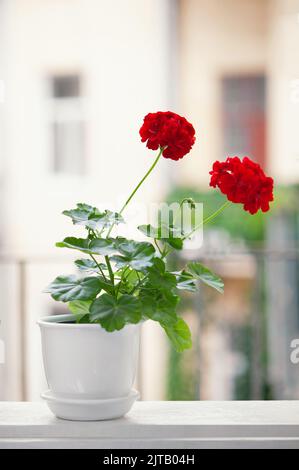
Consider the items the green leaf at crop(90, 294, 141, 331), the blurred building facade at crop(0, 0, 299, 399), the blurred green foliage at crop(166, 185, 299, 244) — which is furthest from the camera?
the blurred building facade at crop(0, 0, 299, 399)

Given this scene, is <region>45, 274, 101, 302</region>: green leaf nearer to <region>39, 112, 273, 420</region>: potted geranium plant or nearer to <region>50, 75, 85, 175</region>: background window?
<region>39, 112, 273, 420</region>: potted geranium plant

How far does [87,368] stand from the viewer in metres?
0.95

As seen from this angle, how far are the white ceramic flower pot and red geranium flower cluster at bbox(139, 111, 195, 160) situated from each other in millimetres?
258

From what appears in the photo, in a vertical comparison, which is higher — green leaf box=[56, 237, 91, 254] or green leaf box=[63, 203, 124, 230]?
green leaf box=[63, 203, 124, 230]

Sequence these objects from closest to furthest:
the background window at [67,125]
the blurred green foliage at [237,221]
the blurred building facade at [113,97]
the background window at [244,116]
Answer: the blurred green foliage at [237,221]
the blurred building facade at [113,97]
the background window at [67,125]
the background window at [244,116]

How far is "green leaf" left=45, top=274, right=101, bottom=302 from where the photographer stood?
3.07 feet

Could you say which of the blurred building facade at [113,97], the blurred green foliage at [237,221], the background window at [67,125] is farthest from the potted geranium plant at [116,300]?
the background window at [67,125]

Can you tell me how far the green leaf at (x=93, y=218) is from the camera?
37.9 inches

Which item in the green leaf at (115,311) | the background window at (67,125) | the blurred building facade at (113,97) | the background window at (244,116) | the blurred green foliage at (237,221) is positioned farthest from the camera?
the background window at (244,116)

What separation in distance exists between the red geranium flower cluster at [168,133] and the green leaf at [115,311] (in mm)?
221

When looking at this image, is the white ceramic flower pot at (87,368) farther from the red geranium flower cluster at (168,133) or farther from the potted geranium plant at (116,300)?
the red geranium flower cluster at (168,133)

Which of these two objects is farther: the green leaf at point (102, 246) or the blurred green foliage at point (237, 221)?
the blurred green foliage at point (237, 221)

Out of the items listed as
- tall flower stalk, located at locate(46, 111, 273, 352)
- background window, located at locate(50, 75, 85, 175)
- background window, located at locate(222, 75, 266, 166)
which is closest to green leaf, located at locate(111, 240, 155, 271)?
tall flower stalk, located at locate(46, 111, 273, 352)
